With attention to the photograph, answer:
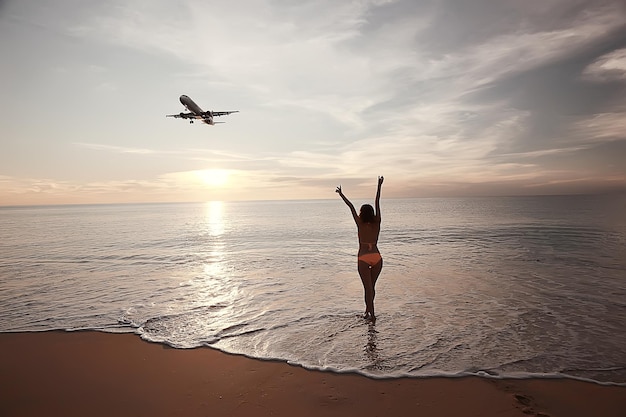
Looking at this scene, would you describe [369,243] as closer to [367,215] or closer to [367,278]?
[367,215]

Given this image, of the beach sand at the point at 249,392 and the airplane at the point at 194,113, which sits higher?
the airplane at the point at 194,113

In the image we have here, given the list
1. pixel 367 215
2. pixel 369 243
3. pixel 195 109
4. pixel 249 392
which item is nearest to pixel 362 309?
pixel 369 243

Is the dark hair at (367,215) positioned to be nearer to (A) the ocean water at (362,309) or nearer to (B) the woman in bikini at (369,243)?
(B) the woman in bikini at (369,243)

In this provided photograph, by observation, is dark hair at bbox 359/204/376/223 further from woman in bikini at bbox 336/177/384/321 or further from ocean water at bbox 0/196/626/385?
ocean water at bbox 0/196/626/385

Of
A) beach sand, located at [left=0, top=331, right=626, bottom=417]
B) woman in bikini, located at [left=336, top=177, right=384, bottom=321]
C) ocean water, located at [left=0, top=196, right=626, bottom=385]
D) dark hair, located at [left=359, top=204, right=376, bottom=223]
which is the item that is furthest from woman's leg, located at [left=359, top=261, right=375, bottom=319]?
beach sand, located at [left=0, top=331, right=626, bottom=417]

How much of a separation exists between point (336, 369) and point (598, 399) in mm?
3684

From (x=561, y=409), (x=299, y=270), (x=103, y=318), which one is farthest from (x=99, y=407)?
(x=299, y=270)

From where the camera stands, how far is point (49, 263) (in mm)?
17984

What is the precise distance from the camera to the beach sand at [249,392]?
455cm

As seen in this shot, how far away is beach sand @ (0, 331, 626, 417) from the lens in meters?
4.55

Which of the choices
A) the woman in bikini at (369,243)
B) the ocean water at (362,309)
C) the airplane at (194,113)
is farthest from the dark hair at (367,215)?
the airplane at (194,113)

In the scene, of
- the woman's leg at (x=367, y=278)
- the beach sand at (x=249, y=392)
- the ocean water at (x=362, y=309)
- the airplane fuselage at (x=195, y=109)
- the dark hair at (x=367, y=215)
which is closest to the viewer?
the beach sand at (x=249, y=392)

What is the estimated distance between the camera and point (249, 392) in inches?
198

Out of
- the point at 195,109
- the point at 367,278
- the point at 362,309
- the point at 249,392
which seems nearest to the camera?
the point at 249,392
